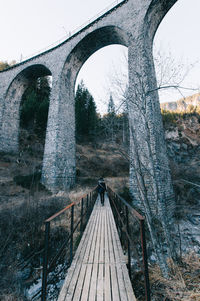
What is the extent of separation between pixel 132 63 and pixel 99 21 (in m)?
5.06

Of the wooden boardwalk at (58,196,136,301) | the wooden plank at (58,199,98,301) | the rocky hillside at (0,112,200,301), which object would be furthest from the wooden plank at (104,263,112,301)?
the rocky hillside at (0,112,200,301)

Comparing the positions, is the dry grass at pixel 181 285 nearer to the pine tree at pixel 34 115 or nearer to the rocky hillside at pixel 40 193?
the rocky hillside at pixel 40 193

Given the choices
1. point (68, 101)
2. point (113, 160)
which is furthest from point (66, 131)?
point (113, 160)

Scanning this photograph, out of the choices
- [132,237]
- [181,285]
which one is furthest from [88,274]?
[181,285]

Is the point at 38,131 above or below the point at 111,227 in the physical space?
above

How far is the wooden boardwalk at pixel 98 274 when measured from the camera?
1797 mm

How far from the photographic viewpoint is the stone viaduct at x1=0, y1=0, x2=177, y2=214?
6.98 metres

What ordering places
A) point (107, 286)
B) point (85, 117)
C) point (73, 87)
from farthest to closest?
point (85, 117) < point (73, 87) < point (107, 286)

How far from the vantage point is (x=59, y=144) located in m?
9.88

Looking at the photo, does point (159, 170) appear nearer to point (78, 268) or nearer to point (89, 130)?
point (78, 268)

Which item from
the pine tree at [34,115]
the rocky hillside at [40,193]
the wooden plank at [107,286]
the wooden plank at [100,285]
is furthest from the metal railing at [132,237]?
the pine tree at [34,115]

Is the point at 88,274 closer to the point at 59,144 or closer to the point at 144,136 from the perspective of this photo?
the point at 144,136

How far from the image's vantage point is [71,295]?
1.80m

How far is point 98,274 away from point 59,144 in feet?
27.8
